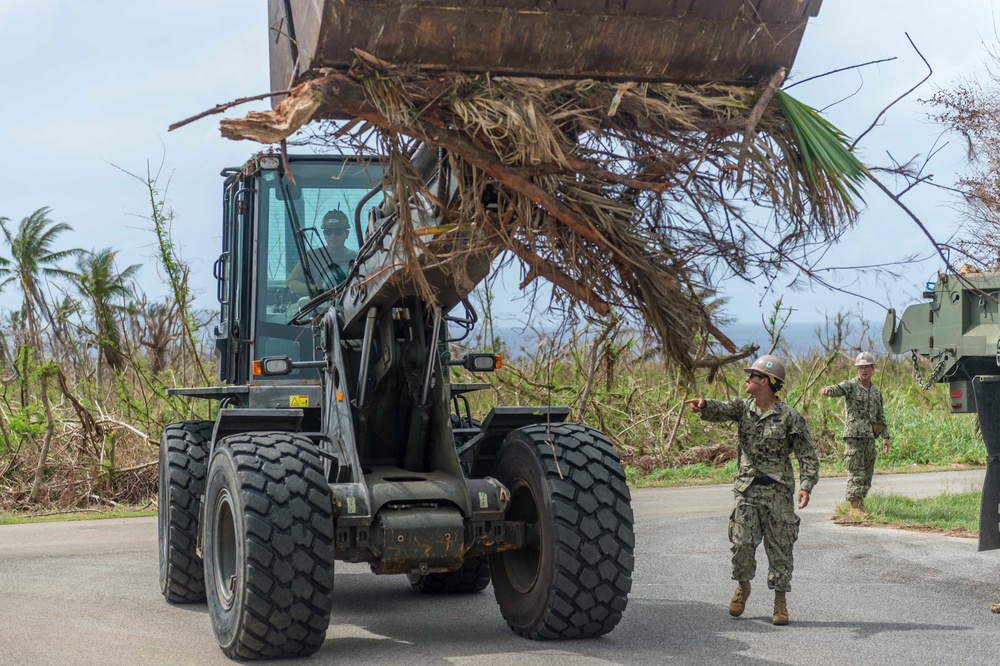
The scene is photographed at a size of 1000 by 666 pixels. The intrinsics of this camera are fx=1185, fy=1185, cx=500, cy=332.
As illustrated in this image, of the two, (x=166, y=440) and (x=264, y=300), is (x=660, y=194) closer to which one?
(x=264, y=300)

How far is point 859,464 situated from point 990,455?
339cm

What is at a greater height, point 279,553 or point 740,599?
point 279,553

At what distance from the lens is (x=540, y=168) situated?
543 centimetres

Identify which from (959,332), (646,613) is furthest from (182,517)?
(959,332)

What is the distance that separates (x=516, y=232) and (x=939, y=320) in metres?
6.51

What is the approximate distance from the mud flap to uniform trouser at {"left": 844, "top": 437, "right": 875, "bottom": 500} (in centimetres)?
330

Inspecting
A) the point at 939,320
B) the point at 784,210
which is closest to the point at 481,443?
the point at 784,210

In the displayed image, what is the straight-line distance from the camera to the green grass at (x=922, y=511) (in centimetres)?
1130

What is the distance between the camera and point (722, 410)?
7.52m

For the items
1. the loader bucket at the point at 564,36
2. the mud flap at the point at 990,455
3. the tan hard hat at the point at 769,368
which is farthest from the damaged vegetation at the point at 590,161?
the mud flap at the point at 990,455

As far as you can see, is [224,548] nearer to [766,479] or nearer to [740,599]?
[740,599]

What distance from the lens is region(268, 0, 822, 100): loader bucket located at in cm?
516

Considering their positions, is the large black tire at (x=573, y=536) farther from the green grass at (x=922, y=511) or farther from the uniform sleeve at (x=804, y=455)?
the green grass at (x=922, y=511)

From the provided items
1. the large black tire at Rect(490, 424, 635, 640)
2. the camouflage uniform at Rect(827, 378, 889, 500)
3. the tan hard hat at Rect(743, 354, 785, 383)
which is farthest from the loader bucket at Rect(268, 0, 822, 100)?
the camouflage uniform at Rect(827, 378, 889, 500)
